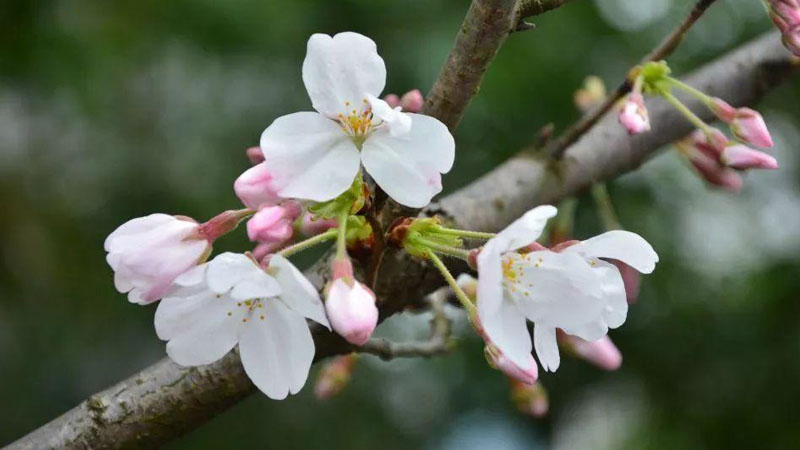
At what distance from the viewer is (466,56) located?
0.82 m

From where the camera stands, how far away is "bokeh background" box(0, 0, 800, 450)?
6.27 ft

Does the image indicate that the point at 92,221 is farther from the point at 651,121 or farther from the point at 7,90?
the point at 651,121

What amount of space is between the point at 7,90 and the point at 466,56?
1.69 metres

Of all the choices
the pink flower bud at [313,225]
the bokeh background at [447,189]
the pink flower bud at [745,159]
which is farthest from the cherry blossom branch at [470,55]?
the bokeh background at [447,189]

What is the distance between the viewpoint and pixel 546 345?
76 centimetres

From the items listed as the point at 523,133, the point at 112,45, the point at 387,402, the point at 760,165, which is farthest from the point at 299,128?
the point at 387,402

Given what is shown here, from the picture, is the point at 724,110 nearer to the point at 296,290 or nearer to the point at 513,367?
the point at 513,367

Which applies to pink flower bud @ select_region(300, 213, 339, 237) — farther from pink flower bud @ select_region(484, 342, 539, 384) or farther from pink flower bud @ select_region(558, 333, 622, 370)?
pink flower bud @ select_region(558, 333, 622, 370)

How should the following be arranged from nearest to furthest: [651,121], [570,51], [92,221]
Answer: [651,121], [570,51], [92,221]

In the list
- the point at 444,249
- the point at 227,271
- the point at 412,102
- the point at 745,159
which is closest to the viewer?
the point at 227,271

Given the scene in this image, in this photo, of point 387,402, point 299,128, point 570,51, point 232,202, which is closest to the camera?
point 299,128

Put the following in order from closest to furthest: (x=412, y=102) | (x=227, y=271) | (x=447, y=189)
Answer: (x=227, y=271) < (x=412, y=102) < (x=447, y=189)

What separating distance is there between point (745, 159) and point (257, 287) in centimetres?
60

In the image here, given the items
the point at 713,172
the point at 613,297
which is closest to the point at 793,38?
the point at 713,172
